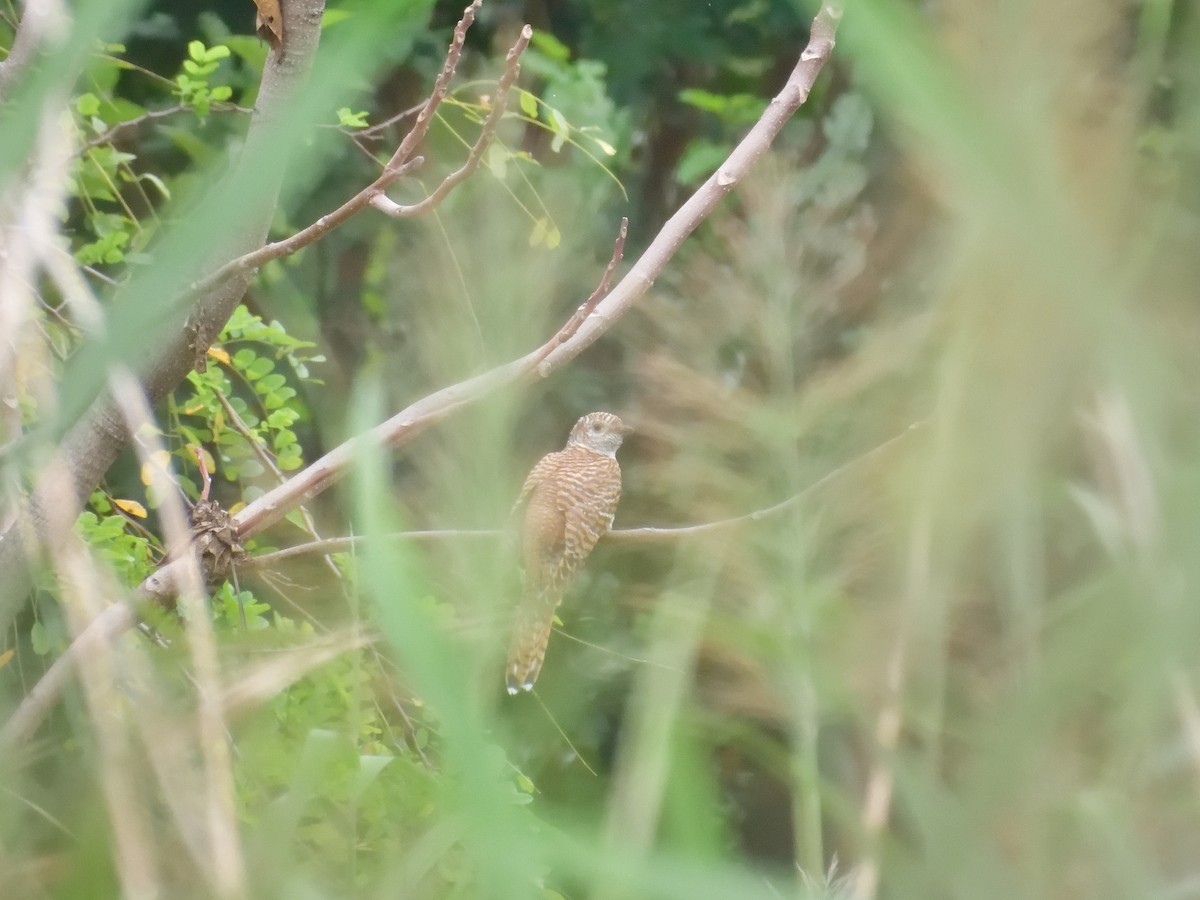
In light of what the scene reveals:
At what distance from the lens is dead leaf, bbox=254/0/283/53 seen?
904 mm

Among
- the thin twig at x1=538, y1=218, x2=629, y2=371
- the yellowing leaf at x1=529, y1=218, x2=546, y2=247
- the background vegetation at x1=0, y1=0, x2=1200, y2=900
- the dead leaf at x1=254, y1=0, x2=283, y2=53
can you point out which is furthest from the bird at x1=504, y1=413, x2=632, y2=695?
the background vegetation at x1=0, y1=0, x2=1200, y2=900

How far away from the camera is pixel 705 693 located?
0.47 meters

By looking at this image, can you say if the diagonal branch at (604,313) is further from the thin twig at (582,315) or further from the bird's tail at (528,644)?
the bird's tail at (528,644)

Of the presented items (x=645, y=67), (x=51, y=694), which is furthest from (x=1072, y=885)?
(x=645, y=67)

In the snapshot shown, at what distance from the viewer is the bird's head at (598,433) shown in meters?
2.01

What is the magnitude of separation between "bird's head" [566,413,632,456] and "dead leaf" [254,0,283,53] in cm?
111

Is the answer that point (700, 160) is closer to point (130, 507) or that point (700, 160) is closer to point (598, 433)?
point (598, 433)

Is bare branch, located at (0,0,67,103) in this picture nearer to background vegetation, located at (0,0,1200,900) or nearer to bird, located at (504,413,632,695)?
background vegetation, located at (0,0,1200,900)

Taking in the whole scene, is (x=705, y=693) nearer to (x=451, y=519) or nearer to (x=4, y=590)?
(x=451, y=519)

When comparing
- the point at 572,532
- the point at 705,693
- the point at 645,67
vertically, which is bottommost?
the point at 572,532

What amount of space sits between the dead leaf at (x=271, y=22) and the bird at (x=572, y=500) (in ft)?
1.78

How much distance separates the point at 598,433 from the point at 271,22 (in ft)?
3.81

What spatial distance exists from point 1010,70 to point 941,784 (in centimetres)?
20

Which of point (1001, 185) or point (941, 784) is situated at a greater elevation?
point (1001, 185)
